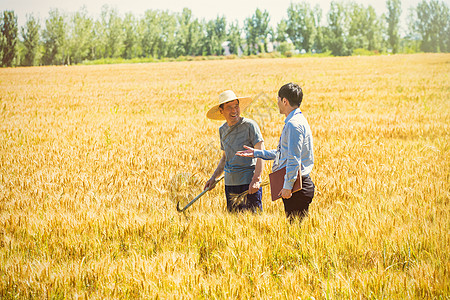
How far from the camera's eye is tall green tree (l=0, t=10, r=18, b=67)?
3428 centimetres

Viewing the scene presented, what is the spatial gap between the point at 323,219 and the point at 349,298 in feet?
4.04

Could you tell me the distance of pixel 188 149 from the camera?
7398mm

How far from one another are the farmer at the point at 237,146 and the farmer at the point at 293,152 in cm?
47

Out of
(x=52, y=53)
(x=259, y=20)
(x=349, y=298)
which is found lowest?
(x=349, y=298)

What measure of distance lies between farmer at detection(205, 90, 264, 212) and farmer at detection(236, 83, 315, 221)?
47 centimetres

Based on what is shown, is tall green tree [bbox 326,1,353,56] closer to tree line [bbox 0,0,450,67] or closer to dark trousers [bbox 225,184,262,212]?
tree line [bbox 0,0,450,67]

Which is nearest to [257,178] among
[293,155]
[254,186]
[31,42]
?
[254,186]

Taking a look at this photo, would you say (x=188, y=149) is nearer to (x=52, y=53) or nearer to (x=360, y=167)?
(x=360, y=167)

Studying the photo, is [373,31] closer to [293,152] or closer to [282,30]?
[282,30]

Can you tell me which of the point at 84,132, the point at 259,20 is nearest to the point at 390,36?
the point at 259,20

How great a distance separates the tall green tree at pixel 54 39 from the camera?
67.0m

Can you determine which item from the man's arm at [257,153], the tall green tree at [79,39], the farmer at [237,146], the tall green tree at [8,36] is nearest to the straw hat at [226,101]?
the farmer at [237,146]

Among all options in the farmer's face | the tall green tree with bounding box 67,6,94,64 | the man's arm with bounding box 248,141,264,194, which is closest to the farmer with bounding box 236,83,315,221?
the man's arm with bounding box 248,141,264,194

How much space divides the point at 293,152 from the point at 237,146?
3.10ft
